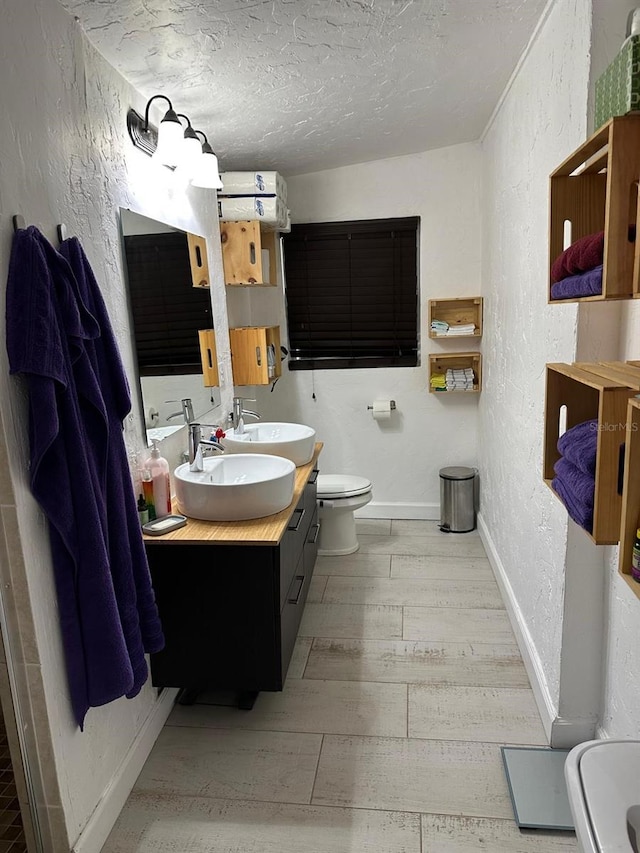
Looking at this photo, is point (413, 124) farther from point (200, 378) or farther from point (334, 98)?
point (200, 378)

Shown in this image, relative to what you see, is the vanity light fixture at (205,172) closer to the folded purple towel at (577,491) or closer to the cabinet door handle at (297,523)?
the cabinet door handle at (297,523)

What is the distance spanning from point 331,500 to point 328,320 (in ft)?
4.15

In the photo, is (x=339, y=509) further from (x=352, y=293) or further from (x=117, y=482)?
(x=117, y=482)

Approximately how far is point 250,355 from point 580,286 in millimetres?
2492

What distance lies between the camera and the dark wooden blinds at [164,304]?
2.15 metres

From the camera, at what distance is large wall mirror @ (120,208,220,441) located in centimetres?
215

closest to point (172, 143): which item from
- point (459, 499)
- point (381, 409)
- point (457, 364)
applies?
point (381, 409)

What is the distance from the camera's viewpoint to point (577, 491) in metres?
1.20

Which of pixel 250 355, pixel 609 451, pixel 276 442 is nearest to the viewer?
pixel 609 451

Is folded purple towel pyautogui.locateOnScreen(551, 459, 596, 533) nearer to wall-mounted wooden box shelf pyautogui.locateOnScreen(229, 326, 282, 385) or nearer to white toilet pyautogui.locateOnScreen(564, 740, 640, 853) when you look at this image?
white toilet pyautogui.locateOnScreen(564, 740, 640, 853)

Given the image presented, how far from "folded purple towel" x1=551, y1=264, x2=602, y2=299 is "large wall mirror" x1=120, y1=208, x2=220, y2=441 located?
4.61 feet

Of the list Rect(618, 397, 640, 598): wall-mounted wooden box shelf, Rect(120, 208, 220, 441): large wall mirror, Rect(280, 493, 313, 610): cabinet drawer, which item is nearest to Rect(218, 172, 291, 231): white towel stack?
Rect(120, 208, 220, 441): large wall mirror

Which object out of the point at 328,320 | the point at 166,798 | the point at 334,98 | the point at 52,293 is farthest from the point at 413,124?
the point at 166,798

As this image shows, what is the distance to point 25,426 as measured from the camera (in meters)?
1.43
